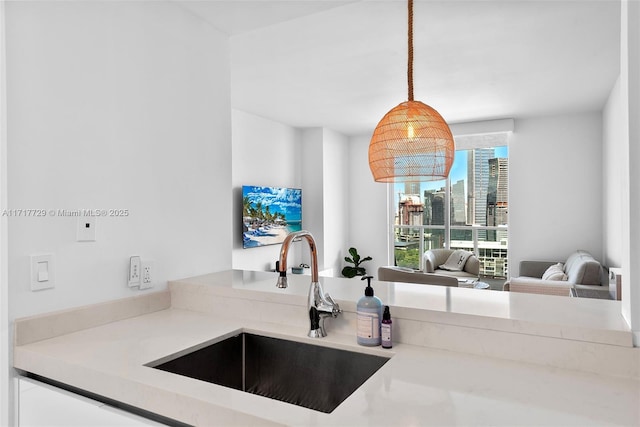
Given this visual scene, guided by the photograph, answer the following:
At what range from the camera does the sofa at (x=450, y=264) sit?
582cm

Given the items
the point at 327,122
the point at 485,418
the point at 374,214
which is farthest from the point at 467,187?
the point at 485,418

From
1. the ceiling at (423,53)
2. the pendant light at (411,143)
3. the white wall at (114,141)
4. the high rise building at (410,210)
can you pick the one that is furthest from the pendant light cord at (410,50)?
the high rise building at (410,210)

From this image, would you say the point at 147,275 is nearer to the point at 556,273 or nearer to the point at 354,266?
the point at 556,273

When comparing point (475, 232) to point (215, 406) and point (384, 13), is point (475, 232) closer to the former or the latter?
point (384, 13)

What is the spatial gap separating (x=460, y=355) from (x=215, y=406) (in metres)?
0.69

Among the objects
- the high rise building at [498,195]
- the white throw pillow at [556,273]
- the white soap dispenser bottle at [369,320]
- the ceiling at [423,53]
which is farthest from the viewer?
the high rise building at [498,195]

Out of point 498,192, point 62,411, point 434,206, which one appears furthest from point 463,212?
point 62,411

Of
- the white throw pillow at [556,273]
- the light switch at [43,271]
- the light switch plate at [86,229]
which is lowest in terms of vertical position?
the white throw pillow at [556,273]

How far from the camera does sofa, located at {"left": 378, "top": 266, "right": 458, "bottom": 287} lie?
3.69 metres

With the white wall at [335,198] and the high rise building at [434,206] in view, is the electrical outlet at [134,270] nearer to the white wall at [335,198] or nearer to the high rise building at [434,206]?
the white wall at [335,198]

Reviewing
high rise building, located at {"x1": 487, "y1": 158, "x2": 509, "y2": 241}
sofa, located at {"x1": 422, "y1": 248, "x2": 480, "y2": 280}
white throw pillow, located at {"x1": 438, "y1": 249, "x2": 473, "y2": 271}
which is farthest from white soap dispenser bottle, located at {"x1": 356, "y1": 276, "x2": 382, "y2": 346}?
high rise building, located at {"x1": 487, "y1": 158, "x2": 509, "y2": 241}

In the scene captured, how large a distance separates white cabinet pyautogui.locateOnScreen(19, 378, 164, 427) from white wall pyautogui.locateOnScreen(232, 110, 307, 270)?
3.60 meters

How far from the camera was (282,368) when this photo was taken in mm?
1433

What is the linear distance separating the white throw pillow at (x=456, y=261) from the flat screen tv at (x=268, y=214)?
7.06 ft
